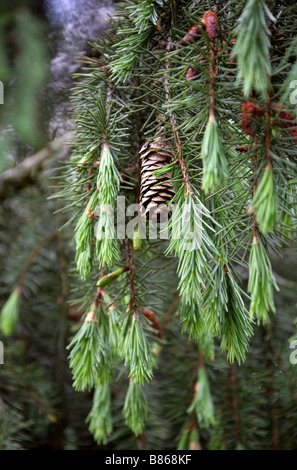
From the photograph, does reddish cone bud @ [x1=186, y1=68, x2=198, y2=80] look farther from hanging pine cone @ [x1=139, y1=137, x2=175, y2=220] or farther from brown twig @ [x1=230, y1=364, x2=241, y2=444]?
brown twig @ [x1=230, y1=364, x2=241, y2=444]

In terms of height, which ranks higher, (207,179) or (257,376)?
(207,179)

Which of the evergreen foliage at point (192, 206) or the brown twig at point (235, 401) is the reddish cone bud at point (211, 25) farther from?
the brown twig at point (235, 401)

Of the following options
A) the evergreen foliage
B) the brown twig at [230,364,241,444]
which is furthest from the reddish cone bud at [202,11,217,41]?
the brown twig at [230,364,241,444]

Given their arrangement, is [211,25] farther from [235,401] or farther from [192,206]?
[235,401]

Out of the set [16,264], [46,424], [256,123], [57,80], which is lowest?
[46,424]

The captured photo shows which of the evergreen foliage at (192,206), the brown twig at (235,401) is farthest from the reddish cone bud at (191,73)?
the brown twig at (235,401)

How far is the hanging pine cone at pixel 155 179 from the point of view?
1.27ft

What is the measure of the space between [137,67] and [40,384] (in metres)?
0.73

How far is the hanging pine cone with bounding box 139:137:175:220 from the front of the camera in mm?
388

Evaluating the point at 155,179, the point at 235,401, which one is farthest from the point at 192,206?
the point at 235,401

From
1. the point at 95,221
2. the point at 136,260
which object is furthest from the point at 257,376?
the point at 95,221

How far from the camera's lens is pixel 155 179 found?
15.3 inches
